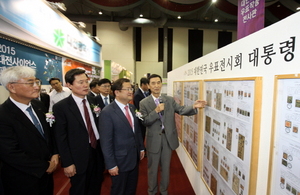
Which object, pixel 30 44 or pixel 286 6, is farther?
pixel 286 6

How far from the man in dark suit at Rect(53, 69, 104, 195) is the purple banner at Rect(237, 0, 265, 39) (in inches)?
88.4

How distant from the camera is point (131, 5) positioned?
7695 millimetres

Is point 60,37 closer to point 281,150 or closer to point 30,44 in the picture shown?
point 30,44

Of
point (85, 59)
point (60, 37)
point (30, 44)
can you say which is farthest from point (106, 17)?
point (30, 44)

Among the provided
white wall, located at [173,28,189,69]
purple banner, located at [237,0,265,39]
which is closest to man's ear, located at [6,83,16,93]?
purple banner, located at [237,0,265,39]

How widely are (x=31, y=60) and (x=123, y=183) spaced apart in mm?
2292

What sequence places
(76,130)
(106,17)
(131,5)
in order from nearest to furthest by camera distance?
(76,130)
(131,5)
(106,17)

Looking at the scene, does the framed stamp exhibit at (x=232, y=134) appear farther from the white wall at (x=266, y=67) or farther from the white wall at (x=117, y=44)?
the white wall at (x=117, y=44)

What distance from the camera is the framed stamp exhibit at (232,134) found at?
1.12 metres

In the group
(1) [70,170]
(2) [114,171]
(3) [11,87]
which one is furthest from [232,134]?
(3) [11,87]

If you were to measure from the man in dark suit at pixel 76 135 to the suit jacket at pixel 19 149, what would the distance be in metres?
0.18

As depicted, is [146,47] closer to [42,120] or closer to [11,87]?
[42,120]

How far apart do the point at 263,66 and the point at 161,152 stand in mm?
1557

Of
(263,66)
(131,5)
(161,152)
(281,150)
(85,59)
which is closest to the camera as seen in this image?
(281,150)
